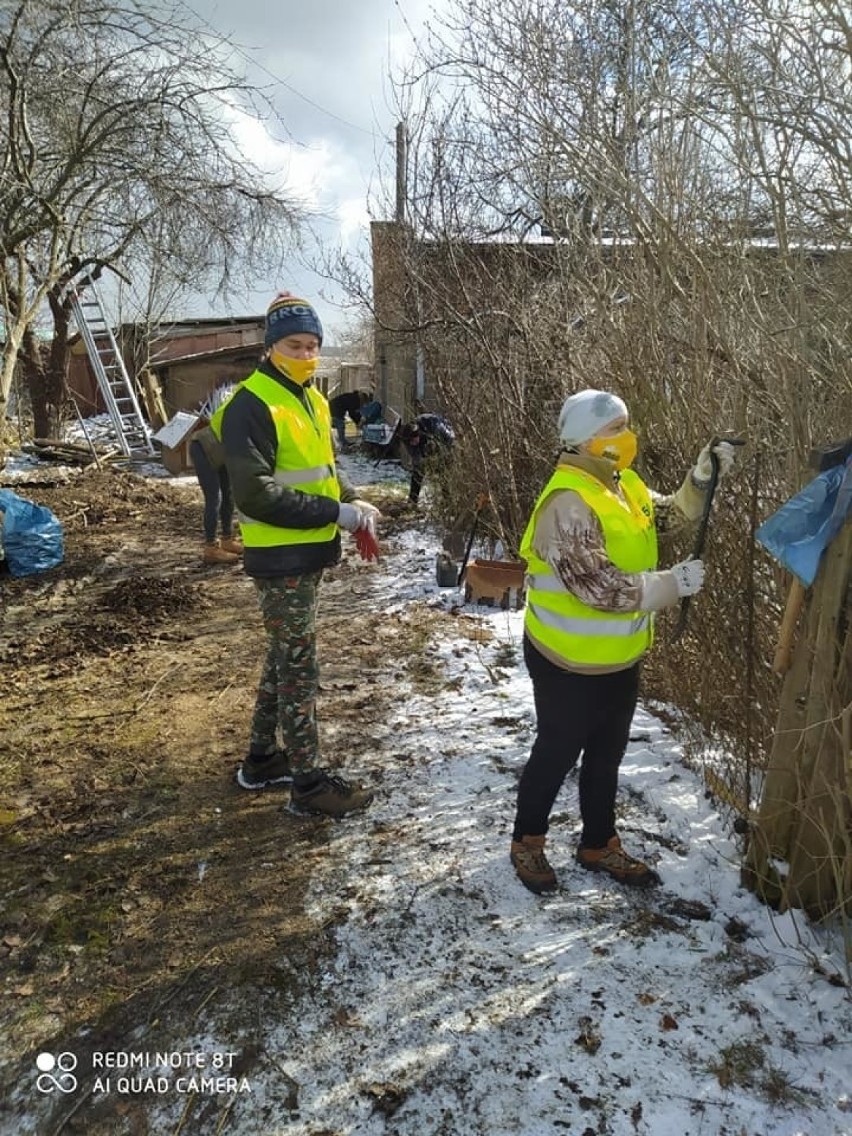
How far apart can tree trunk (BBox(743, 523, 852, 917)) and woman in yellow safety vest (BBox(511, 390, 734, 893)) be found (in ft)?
1.20

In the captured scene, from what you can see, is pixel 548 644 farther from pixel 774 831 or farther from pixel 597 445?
pixel 774 831

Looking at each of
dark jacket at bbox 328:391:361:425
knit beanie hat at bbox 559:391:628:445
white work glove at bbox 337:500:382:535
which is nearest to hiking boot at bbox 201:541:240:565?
white work glove at bbox 337:500:382:535

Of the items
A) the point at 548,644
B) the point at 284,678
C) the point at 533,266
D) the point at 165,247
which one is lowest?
the point at 284,678

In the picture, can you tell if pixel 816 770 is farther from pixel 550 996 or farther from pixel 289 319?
pixel 289 319

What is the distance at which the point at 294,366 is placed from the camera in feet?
8.84

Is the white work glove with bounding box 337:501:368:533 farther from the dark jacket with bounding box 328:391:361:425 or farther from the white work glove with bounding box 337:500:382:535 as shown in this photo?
the dark jacket with bounding box 328:391:361:425

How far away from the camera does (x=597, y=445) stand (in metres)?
2.21

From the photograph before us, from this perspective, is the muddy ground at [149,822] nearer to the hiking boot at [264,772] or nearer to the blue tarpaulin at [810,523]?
the hiking boot at [264,772]

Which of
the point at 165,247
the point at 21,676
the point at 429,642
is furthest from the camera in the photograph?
the point at 165,247

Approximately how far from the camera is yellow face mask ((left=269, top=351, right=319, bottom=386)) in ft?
8.82

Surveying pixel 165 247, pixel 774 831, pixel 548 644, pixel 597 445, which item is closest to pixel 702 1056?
pixel 774 831

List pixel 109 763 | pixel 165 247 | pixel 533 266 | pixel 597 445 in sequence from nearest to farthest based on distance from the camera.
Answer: pixel 597 445
pixel 109 763
pixel 533 266
pixel 165 247

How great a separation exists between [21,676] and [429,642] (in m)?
2.61

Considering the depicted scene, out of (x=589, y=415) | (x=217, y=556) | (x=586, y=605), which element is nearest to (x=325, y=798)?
(x=586, y=605)
